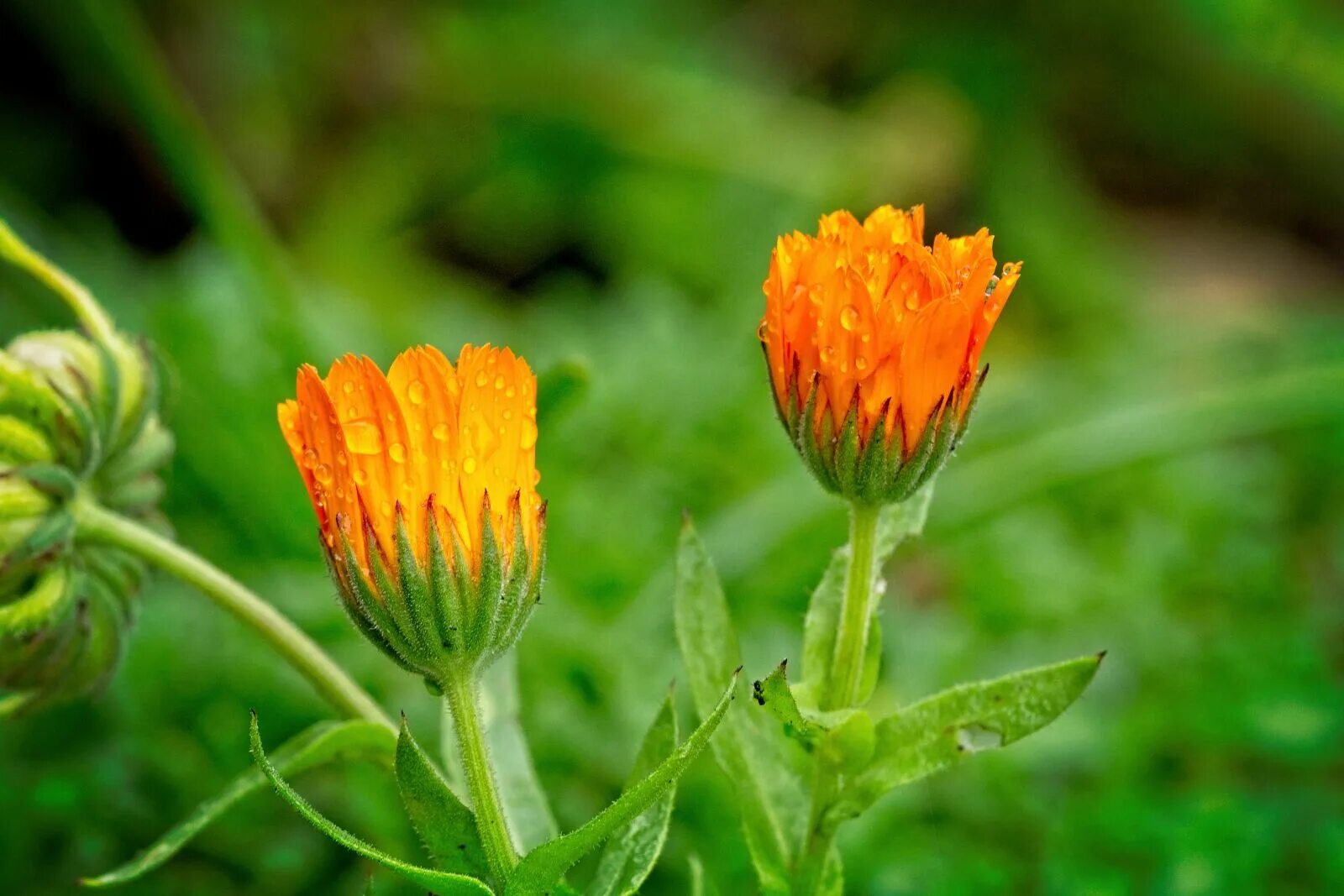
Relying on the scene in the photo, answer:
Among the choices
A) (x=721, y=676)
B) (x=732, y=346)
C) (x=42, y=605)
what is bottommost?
(x=732, y=346)

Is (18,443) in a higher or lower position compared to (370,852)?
higher

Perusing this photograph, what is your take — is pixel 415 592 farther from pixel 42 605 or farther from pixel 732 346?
pixel 732 346

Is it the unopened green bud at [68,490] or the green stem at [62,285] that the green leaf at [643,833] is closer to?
the unopened green bud at [68,490]

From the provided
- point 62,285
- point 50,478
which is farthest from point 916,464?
point 62,285

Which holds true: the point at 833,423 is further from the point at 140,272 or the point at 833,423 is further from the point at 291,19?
the point at 291,19

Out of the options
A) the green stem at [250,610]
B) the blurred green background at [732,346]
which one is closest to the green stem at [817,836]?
the green stem at [250,610]

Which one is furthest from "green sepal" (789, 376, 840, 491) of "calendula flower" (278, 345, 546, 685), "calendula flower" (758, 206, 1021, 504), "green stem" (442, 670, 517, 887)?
"green stem" (442, 670, 517, 887)
